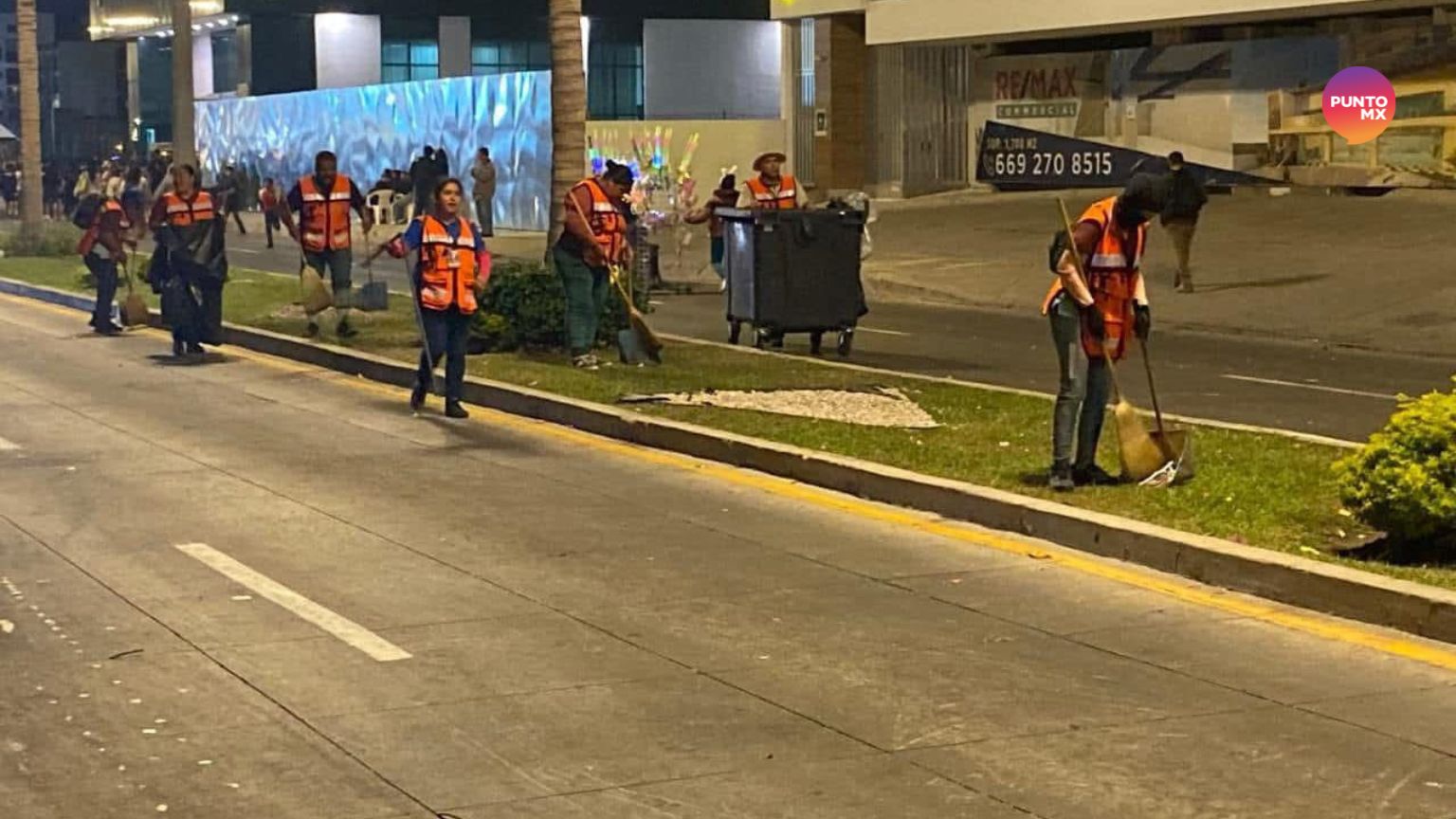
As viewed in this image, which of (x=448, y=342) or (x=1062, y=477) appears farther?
(x=448, y=342)

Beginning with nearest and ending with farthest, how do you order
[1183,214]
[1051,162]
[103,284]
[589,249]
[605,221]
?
[589,249]
[605,221]
[103,284]
[1183,214]
[1051,162]

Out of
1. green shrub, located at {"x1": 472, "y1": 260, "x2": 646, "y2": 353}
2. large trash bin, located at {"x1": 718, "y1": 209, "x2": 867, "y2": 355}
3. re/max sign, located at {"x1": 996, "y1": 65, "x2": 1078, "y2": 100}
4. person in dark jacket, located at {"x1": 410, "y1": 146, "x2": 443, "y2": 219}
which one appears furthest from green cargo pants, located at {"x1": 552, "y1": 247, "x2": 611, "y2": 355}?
re/max sign, located at {"x1": 996, "y1": 65, "x2": 1078, "y2": 100}

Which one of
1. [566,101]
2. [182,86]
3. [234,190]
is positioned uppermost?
[182,86]

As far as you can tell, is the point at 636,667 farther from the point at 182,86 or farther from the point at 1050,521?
the point at 182,86

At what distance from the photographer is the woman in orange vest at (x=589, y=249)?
16500 mm

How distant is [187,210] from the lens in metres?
19.5

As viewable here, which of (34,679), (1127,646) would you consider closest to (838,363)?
(1127,646)

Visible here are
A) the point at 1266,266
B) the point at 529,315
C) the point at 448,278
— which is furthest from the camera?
the point at 1266,266

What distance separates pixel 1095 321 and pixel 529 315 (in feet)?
25.7

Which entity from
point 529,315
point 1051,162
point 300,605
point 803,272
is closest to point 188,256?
point 529,315

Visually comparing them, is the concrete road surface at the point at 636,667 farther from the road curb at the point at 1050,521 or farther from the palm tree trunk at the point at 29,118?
the palm tree trunk at the point at 29,118

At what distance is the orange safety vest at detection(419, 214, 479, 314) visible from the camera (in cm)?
1500

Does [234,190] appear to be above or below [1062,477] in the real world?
above

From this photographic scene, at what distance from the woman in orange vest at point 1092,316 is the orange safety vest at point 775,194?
28.5 feet
